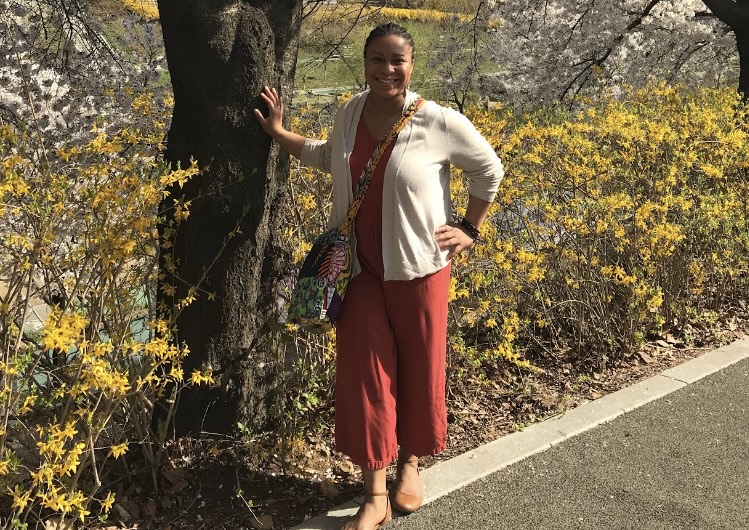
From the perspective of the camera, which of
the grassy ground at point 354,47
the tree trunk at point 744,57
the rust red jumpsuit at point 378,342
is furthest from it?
the tree trunk at point 744,57

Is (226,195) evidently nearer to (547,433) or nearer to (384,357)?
(384,357)

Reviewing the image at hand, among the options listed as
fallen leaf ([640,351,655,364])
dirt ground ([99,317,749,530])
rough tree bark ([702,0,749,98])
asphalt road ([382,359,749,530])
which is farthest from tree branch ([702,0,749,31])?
dirt ground ([99,317,749,530])

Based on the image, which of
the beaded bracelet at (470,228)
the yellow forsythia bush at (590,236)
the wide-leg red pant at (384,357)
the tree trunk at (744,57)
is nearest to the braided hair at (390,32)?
the beaded bracelet at (470,228)

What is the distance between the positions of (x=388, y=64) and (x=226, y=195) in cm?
77

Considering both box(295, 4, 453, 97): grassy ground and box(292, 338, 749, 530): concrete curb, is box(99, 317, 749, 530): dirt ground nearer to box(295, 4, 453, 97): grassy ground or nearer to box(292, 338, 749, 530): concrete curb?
box(292, 338, 749, 530): concrete curb

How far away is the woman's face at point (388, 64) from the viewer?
7.88ft

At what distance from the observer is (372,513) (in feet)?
8.59

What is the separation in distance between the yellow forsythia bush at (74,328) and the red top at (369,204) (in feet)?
1.86

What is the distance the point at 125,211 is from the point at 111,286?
0.86ft

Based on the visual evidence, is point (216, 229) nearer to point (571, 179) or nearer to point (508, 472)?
point (508, 472)

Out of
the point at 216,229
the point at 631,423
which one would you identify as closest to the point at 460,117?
the point at 216,229

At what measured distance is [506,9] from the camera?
14.0 metres

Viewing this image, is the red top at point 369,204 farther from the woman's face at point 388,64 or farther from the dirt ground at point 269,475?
the dirt ground at point 269,475

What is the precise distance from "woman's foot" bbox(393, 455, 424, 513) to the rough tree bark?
7346mm
